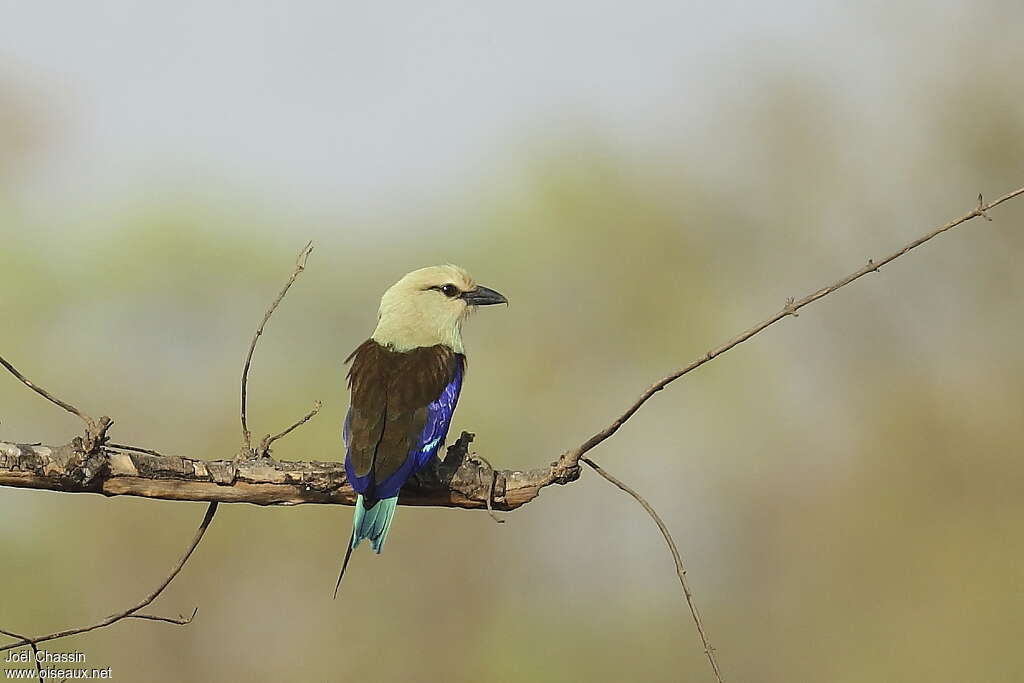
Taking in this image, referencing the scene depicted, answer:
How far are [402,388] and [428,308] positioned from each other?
1.32 feet

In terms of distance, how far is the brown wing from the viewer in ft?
8.25

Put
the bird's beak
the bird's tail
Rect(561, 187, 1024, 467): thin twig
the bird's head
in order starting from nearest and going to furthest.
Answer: Rect(561, 187, 1024, 467): thin twig → the bird's tail → the bird's head → the bird's beak

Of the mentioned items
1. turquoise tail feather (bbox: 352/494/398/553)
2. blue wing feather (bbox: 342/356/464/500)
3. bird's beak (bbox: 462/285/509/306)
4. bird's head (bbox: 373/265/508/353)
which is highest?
bird's beak (bbox: 462/285/509/306)

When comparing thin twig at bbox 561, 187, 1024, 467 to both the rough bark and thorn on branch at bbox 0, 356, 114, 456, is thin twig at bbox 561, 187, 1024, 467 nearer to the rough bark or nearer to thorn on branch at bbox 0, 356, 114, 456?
the rough bark

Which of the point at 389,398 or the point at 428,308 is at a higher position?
the point at 428,308

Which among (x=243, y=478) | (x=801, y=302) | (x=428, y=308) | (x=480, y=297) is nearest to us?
(x=801, y=302)

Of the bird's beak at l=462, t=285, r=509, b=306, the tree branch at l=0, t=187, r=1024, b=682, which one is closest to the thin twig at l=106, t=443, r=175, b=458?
the tree branch at l=0, t=187, r=1024, b=682

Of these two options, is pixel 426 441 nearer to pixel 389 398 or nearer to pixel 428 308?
pixel 389 398

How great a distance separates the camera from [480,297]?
3.23m

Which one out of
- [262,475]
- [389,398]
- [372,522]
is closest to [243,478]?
[262,475]

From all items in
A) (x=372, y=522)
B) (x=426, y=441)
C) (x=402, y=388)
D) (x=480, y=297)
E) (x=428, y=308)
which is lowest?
(x=372, y=522)

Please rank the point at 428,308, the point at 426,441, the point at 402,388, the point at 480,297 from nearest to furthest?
the point at 426,441 → the point at 402,388 → the point at 428,308 → the point at 480,297

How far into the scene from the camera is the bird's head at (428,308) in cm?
297

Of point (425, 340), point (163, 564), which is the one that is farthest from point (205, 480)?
point (163, 564)
